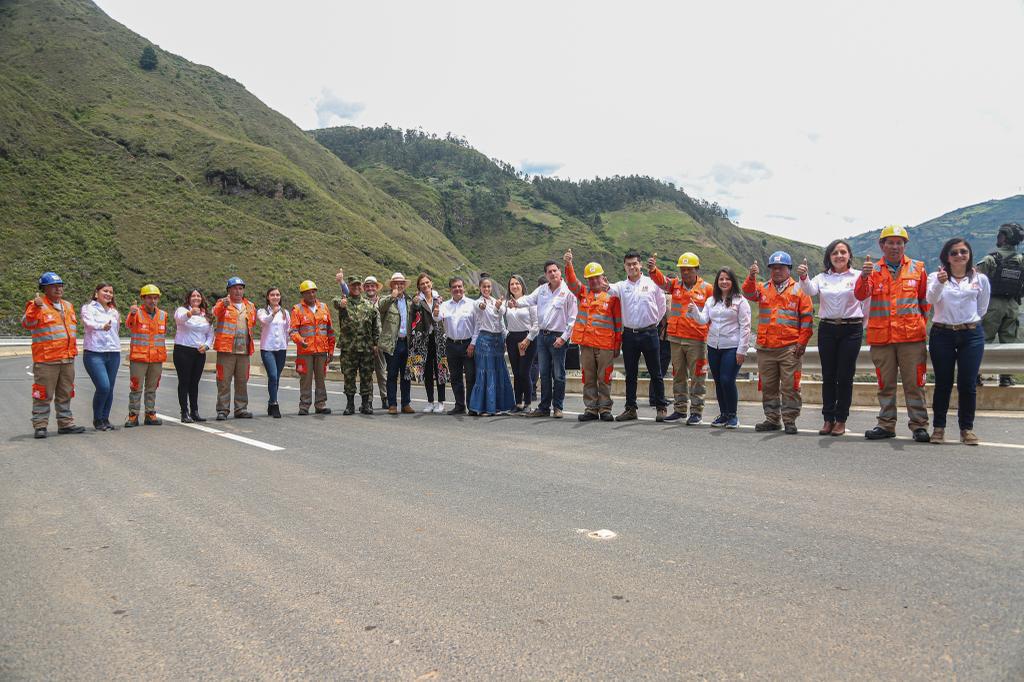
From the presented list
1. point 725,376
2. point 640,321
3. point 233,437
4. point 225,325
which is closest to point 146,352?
point 225,325

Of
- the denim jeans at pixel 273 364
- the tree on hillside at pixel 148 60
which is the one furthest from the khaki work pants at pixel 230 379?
the tree on hillside at pixel 148 60

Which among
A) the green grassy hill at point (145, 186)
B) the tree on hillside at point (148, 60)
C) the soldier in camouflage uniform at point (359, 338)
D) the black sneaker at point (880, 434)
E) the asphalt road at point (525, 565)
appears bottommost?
the asphalt road at point (525, 565)

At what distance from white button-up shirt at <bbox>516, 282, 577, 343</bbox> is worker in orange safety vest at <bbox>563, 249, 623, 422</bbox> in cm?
29

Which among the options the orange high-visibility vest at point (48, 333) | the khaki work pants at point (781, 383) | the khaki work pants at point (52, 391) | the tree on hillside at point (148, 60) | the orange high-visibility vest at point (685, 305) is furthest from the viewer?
the tree on hillside at point (148, 60)

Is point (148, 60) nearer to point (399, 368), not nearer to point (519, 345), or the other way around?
point (399, 368)

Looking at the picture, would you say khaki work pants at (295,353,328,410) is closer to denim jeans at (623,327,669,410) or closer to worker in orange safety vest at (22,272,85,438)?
worker in orange safety vest at (22,272,85,438)

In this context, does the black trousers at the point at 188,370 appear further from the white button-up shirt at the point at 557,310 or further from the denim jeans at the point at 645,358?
the denim jeans at the point at 645,358

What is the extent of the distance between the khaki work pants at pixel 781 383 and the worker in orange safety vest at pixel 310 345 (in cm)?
656

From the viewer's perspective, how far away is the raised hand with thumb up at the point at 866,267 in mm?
7727

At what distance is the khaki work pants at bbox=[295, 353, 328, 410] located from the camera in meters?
11.8

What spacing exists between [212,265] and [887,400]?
6973 centimetres

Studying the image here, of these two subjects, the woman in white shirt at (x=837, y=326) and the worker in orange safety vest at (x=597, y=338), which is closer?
the woman in white shirt at (x=837, y=326)

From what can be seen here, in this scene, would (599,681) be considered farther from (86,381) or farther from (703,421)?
(86,381)

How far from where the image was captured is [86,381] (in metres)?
23.7
